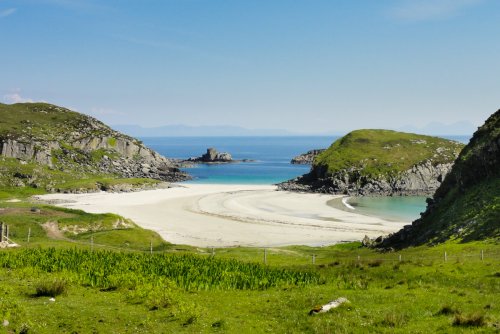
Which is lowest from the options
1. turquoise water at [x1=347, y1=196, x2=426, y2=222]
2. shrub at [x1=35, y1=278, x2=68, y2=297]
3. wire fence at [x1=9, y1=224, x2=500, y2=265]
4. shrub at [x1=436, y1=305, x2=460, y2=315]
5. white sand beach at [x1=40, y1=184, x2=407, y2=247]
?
white sand beach at [x1=40, y1=184, x2=407, y2=247]

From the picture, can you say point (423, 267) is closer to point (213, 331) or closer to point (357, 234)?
point (213, 331)

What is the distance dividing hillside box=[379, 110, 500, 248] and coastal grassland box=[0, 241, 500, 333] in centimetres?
938

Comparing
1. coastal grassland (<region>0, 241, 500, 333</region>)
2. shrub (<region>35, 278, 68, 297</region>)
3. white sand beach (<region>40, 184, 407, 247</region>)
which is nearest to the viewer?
coastal grassland (<region>0, 241, 500, 333</region>)

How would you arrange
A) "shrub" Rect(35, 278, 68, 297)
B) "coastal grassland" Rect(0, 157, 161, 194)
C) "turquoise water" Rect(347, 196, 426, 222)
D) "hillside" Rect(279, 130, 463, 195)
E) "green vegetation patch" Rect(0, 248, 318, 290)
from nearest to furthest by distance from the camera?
"shrub" Rect(35, 278, 68, 297) < "green vegetation patch" Rect(0, 248, 318, 290) < "turquoise water" Rect(347, 196, 426, 222) < "coastal grassland" Rect(0, 157, 161, 194) < "hillside" Rect(279, 130, 463, 195)

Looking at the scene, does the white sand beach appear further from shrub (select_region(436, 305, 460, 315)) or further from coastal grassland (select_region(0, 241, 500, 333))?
shrub (select_region(436, 305, 460, 315))

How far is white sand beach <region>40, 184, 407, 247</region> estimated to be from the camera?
294 feet

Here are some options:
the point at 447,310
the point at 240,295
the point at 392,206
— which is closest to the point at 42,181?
the point at 392,206

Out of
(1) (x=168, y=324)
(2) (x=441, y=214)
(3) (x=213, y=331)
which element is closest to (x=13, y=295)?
(1) (x=168, y=324)

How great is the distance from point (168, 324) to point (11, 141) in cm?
17688

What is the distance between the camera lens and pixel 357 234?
3713 inches

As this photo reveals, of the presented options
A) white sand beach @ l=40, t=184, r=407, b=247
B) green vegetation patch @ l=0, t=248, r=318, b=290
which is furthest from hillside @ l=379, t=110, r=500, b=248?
green vegetation patch @ l=0, t=248, r=318, b=290

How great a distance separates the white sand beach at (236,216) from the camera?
89.8 metres

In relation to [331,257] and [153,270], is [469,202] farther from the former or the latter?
[153,270]

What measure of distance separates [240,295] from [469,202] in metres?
42.1
